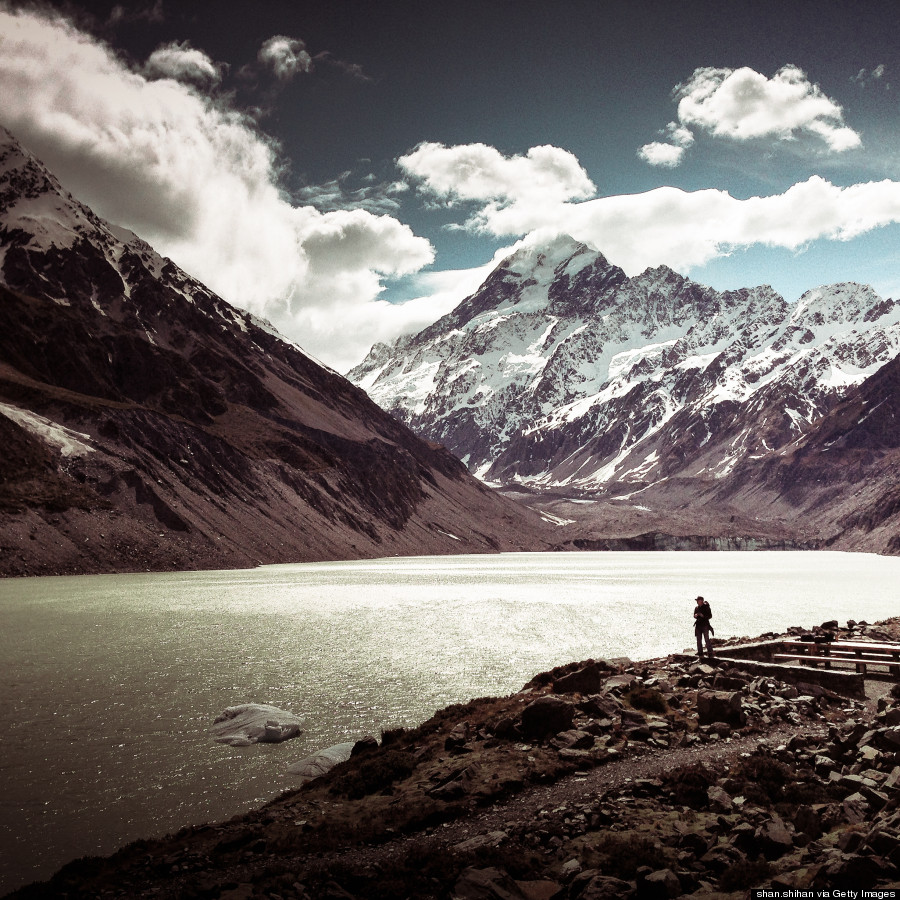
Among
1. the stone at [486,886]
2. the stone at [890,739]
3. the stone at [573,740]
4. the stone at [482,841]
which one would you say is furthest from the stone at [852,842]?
the stone at [573,740]

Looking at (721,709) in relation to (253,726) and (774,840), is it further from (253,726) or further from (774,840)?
(253,726)

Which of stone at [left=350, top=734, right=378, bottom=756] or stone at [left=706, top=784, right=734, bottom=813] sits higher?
stone at [left=706, top=784, right=734, bottom=813]

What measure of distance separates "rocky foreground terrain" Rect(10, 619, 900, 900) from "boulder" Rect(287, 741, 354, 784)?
78cm

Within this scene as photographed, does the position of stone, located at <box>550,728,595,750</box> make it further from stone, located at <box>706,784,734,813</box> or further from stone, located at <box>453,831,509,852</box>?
stone, located at <box>453,831,509,852</box>

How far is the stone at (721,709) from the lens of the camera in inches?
972

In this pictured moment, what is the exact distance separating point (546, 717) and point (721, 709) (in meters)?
5.95

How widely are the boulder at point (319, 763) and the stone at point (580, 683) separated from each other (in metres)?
8.39

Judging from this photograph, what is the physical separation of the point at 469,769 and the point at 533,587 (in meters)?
83.0

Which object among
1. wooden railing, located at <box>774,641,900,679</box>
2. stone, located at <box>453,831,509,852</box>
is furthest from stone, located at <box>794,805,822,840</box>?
wooden railing, located at <box>774,641,900,679</box>

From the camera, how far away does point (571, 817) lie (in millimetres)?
17047

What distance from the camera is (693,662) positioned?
34000 mm

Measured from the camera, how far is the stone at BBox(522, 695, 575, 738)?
23.6 meters

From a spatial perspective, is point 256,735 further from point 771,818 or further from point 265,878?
point 771,818

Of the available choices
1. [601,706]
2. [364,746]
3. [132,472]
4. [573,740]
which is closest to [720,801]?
[573,740]
